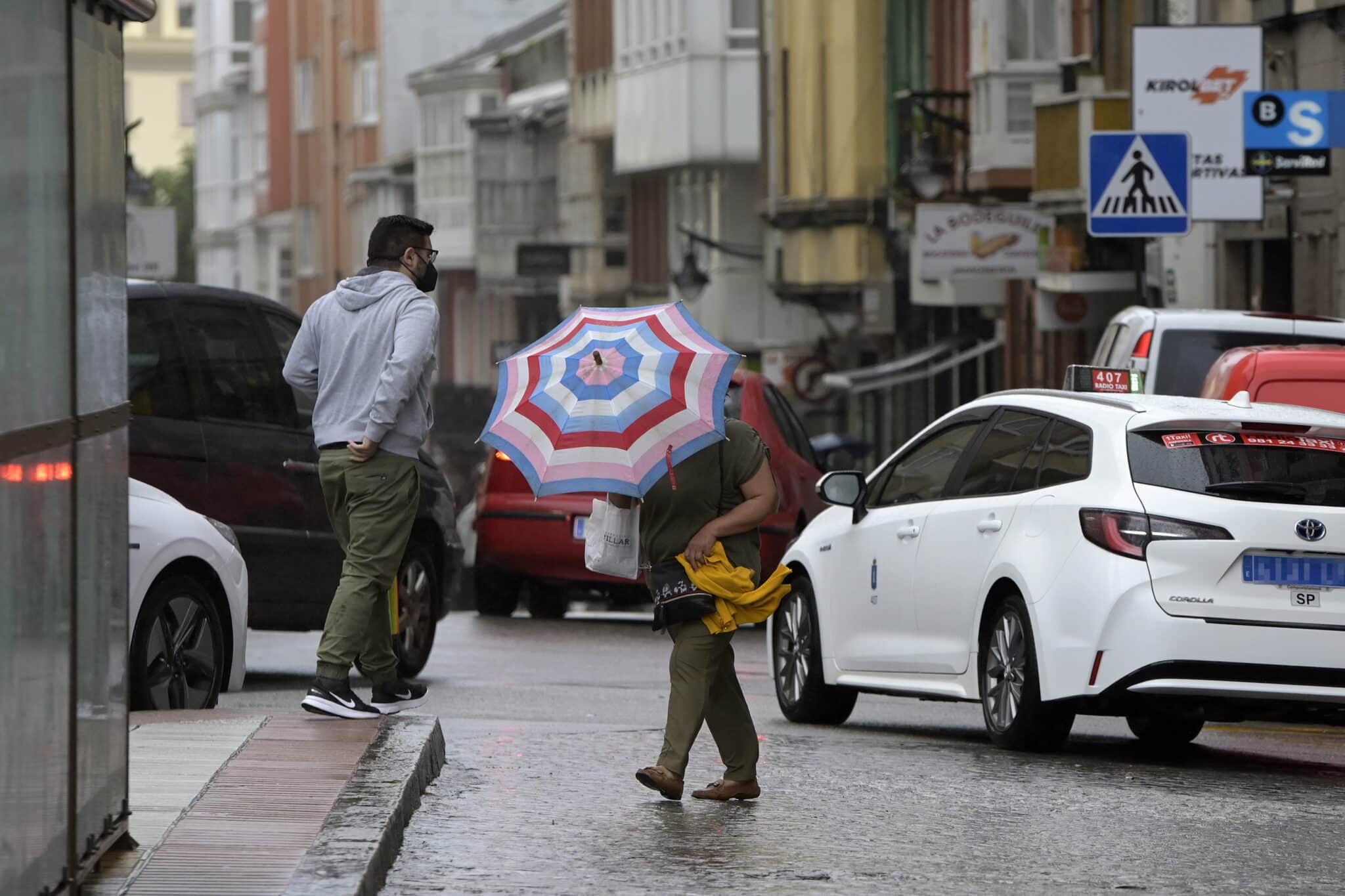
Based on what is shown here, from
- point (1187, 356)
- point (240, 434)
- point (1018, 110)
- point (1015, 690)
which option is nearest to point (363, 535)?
point (1015, 690)

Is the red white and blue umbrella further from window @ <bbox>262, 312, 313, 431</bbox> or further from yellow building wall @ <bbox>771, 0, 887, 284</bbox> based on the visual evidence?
yellow building wall @ <bbox>771, 0, 887, 284</bbox>

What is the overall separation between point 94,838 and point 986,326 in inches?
1330

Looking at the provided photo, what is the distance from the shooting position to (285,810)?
316 inches

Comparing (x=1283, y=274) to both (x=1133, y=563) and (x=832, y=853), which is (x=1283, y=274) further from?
(x=832, y=853)

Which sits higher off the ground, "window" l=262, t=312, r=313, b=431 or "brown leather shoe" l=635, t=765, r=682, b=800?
"window" l=262, t=312, r=313, b=431

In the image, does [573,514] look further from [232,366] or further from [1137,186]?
[232,366]

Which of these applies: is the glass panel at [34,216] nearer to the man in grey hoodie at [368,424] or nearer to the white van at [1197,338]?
the man in grey hoodie at [368,424]

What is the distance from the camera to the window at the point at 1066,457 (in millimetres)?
11016

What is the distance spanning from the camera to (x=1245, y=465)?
1068cm

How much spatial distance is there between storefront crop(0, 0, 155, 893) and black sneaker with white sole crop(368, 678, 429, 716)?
3581mm

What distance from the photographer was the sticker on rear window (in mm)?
10766

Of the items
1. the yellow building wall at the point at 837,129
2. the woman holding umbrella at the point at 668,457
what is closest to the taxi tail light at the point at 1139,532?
the woman holding umbrella at the point at 668,457

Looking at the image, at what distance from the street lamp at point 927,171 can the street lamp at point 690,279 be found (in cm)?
1159

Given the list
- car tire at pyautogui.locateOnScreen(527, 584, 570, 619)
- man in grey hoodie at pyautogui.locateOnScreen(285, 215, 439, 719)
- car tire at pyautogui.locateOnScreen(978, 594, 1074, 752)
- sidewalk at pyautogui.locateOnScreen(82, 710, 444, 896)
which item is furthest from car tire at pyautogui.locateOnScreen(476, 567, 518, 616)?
man in grey hoodie at pyautogui.locateOnScreen(285, 215, 439, 719)
